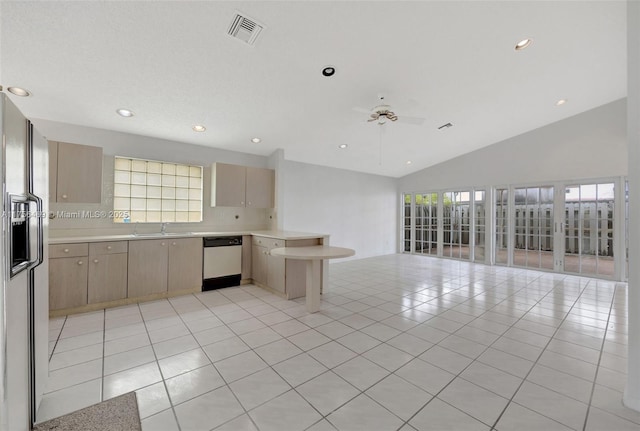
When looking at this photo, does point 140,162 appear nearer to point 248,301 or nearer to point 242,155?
point 242,155

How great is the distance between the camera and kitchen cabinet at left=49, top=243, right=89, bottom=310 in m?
3.02

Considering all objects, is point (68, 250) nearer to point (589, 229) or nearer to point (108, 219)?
point (108, 219)

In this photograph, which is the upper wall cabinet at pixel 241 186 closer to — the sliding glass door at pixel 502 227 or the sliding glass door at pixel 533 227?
the sliding glass door at pixel 502 227

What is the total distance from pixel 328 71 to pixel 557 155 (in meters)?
5.51

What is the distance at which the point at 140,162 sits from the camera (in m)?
4.18

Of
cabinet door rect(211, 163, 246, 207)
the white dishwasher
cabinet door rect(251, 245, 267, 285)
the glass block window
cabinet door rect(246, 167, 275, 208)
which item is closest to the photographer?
the glass block window

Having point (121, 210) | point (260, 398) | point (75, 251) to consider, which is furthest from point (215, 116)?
point (260, 398)

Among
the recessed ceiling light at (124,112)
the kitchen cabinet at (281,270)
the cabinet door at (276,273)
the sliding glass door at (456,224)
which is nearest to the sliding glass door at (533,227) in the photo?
the sliding glass door at (456,224)

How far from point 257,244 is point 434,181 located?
559 cm

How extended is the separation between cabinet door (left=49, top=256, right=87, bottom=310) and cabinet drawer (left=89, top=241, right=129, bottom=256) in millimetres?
121

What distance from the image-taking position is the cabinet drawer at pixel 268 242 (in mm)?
3926

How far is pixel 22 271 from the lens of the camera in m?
1.32

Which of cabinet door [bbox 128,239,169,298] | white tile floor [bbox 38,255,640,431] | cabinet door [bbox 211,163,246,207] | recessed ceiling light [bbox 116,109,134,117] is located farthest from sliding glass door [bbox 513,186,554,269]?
recessed ceiling light [bbox 116,109,134,117]

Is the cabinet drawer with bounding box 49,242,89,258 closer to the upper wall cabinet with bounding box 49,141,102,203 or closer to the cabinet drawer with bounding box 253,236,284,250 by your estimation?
the upper wall cabinet with bounding box 49,141,102,203
